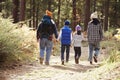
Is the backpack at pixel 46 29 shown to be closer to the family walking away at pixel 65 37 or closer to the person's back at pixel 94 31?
the family walking away at pixel 65 37

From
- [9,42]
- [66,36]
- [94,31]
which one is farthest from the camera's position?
[66,36]

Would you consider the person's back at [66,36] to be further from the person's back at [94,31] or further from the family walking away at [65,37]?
the person's back at [94,31]

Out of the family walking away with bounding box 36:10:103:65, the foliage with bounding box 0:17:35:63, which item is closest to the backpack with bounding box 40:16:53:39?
the family walking away with bounding box 36:10:103:65

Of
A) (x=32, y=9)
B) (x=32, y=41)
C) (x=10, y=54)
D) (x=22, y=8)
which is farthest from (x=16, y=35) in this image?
(x=32, y=9)

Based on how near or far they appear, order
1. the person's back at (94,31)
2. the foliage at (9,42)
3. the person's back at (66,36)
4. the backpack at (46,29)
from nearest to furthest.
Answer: the foliage at (9,42), the backpack at (46,29), the person's back at (94,31), the person's back at (66,36)

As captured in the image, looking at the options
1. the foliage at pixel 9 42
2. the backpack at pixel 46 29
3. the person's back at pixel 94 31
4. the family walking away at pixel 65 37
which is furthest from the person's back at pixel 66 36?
the foliage at pixel 9 42

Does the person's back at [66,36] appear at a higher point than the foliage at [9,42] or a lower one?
lower

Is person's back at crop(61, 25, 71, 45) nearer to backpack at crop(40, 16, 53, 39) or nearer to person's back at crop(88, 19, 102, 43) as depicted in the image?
person's back at crop(88, 19, 102, 43)

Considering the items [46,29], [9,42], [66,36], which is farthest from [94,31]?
[9,42]

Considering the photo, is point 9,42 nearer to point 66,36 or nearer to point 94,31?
point 66,36

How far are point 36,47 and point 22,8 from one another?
1058 centimetres

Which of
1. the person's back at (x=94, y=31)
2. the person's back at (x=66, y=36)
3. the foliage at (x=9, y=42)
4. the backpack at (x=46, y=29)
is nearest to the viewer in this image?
the foliage at (x=9, y=42)

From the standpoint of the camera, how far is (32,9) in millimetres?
55250

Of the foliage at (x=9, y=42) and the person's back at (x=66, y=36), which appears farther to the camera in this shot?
the person's back at (x=66, y=36)
